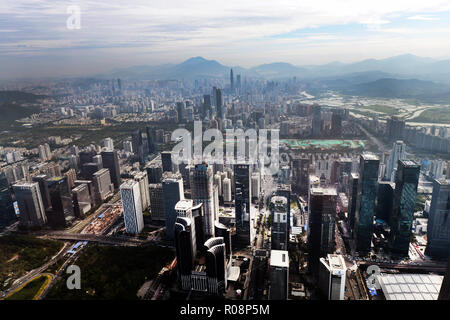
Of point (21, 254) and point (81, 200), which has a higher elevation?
point (81, 200)

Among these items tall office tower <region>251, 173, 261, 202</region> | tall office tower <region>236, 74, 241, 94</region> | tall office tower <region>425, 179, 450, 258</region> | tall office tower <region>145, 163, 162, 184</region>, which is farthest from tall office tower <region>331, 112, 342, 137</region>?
tall office tower <region>145, 163, 162, 184</region>

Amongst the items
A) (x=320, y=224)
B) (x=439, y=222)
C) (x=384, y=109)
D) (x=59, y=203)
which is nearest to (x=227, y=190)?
(x=320, y=224)

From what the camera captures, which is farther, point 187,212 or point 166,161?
point 166,161

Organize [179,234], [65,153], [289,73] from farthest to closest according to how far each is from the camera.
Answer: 1. [65,153]
2. [289,73]
3. [179,234]

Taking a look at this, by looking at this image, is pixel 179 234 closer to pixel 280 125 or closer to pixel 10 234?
pixel 10 234

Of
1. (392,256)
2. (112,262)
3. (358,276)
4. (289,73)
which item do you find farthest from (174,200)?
(289,73)

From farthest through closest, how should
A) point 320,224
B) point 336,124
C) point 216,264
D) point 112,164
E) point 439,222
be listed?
1. point 336,124
2. point 112,164
3. point 439,222
4. point 320,224
5. point 216,264

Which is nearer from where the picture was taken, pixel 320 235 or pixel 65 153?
pixel 320 235

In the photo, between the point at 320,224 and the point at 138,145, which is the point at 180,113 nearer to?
the point at 138,145
